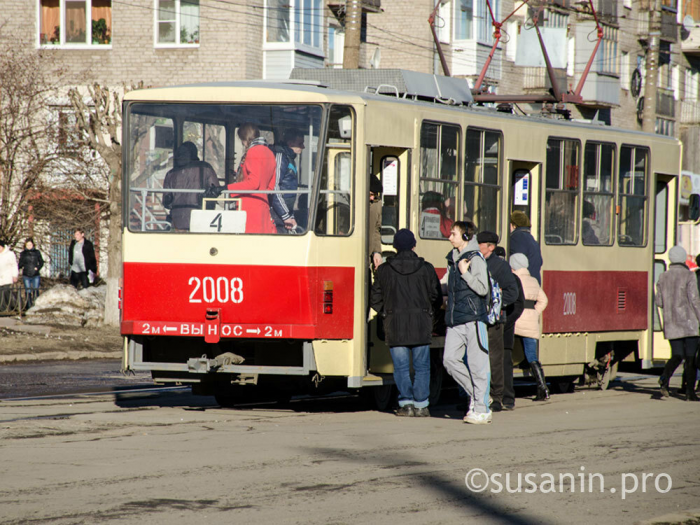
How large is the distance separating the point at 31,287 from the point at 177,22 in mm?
10333

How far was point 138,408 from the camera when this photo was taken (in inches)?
464

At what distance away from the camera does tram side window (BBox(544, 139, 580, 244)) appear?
13.7 m

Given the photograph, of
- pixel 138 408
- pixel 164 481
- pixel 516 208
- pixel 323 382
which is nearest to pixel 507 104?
pixel 516 208

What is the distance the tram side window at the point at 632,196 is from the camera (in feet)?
48.8

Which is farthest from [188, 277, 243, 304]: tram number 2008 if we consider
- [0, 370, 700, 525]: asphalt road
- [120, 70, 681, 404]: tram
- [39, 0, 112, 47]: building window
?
[39, 0, 112, 47]: building window

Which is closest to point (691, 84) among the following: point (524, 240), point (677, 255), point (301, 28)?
point (301, 28)

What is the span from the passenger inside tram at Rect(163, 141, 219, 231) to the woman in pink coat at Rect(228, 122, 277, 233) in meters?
0.28

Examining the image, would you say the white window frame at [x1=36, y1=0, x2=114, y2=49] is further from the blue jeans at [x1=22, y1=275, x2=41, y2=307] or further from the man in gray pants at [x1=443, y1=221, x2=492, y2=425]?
the man in gray pants at [x1=443, y1=221, x2=492, y2=425]

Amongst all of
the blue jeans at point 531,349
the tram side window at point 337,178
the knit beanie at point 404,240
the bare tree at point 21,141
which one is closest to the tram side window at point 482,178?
the blue jeans at point 531,349

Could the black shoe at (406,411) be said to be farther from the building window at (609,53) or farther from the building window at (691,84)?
the building window at (691,84)

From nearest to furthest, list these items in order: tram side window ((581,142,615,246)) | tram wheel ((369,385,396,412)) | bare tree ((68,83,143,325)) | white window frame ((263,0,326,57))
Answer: tram wheel ((369,385,396,412)), tram side window ((581,142,615,246)), bare tree ((68,83,143,325)), white window frame ((263,0,326,57))

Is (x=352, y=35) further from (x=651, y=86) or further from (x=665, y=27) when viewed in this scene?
(x=665, y=27)

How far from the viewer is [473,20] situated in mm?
42062

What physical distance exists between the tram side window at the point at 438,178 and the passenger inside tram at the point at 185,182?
2114mm
